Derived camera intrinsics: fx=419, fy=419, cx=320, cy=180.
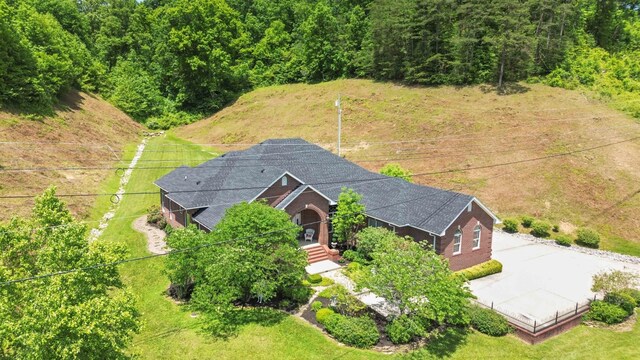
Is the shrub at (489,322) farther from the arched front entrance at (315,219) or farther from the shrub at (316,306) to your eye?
the arched front entrance at (315,219)

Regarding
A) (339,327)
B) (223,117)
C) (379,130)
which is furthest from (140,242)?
(223,117)

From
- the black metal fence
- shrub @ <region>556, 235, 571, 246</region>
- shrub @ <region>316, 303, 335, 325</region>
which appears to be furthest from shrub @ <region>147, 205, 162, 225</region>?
shrub @ <region>556, 235, 571, 246</region>

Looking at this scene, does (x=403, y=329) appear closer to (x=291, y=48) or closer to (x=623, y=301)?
(x=623, y=301)

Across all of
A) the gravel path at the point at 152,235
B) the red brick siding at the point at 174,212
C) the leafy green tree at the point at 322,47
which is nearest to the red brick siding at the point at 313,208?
the red brick siding at the point at 174,212

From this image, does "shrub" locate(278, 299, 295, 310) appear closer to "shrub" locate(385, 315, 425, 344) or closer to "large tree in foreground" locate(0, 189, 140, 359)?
"shrub" locate(385, 315, 425, 344)

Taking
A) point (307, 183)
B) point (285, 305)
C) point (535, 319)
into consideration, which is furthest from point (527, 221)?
point (285, 305)
